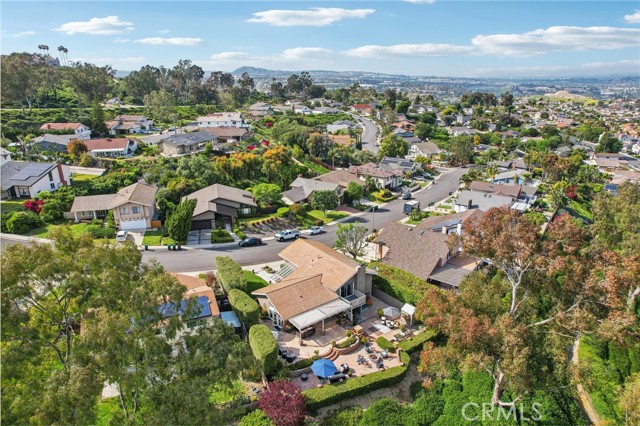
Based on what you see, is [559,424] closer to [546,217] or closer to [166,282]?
[166,282]

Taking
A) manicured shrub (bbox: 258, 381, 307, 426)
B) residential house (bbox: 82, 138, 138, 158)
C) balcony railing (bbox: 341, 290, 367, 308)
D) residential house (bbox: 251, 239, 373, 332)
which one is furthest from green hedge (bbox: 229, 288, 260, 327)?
residential house (bbox: 82, 138, 138, 158)

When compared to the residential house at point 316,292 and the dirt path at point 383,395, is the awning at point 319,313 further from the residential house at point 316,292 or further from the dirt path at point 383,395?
the dirt path at point 383,395

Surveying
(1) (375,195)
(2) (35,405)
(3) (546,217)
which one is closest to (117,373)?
(2) (35,405)

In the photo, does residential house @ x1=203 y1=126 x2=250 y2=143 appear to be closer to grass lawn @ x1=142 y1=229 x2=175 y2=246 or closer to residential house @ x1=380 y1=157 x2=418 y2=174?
residential house @ x1=380 y1=157 x2=418 y2=174

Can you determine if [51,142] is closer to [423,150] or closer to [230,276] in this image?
[230,276]

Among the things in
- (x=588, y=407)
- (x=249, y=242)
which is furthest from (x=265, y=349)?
(x=249, y=242)

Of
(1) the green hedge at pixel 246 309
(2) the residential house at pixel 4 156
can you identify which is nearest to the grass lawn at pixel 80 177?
(2) the residential house at pixel 4 156
